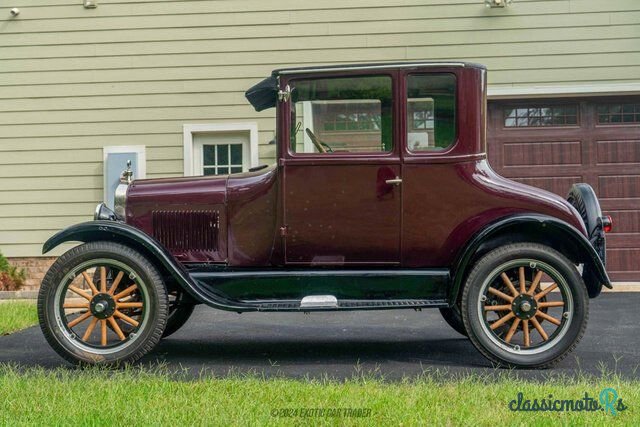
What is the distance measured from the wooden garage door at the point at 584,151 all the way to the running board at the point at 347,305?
17.5ft

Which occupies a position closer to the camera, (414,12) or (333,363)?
(333,363)

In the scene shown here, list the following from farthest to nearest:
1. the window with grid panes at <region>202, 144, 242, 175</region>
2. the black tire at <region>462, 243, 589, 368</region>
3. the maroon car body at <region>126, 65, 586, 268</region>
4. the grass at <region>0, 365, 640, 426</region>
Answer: the window with grid panes at <region>202, 144, 242, 175</region>, the maroon car body at <region>126, 65, 586, 268</region>, the black tire at <region>462, 243, 589, 368</region>, the grass at <region>0, 365, 640, 426</region>

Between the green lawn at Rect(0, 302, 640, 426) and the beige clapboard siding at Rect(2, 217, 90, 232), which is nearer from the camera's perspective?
the green lawn at Rect(0, 302, 640, 426)

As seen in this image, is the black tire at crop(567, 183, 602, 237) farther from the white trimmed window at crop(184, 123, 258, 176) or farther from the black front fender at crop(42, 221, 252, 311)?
the white trimmed window at crop(184, 123, 258, 176)

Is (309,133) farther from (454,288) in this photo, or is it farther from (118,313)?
(118,313)

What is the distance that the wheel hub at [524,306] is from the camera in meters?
4.70

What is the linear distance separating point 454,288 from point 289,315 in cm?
296

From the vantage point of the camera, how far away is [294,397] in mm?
3680

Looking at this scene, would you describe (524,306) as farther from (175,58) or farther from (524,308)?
(175,58)

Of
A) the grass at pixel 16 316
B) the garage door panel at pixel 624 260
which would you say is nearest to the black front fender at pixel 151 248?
the grass at pixel 16 316

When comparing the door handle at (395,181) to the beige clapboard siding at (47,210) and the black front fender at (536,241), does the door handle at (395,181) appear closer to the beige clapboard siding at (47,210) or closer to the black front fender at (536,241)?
the black front fender at (536,241)

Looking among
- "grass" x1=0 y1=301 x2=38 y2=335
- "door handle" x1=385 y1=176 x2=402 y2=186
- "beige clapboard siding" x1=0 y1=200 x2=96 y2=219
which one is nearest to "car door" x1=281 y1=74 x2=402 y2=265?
"door handle" x1=385 y1=176 x2=402 y2=186

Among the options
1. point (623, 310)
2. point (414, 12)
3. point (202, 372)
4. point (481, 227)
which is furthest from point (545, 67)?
point (202, 372)

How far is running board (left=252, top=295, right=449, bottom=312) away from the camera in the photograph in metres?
4.77
